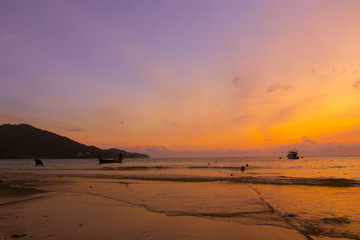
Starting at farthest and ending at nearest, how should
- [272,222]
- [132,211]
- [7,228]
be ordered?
[132,211], [272,222], [7,228]

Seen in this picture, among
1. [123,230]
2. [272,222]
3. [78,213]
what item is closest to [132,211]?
[78,213]

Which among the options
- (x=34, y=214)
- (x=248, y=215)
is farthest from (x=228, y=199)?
(x=34, y=214)

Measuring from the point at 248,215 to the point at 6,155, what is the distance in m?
205

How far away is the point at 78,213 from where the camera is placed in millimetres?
9648

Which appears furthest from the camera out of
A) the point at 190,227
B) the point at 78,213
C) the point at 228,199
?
the point at 228,199

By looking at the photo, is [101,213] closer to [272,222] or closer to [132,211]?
[132,211]

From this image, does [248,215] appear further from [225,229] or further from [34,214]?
[34,214]

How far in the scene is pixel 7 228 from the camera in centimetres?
736

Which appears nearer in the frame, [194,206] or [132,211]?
[132,211]

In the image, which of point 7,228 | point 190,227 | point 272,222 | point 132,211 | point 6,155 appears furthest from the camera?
point 6,155

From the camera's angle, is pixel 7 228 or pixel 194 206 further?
pixel 194 206

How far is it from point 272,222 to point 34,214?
8798 millimetres

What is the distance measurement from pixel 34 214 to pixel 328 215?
11.5 metres

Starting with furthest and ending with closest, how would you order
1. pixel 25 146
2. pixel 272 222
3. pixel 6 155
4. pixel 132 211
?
pixel 25 146 → pixel 6 155 → pixel 132 211 → pixel 272 222
